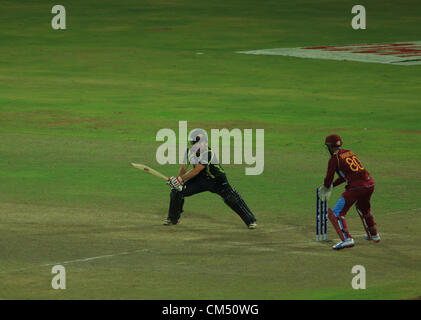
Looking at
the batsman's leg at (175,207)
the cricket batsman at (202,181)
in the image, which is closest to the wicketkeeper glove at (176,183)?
the cricket batsman at (202,181)

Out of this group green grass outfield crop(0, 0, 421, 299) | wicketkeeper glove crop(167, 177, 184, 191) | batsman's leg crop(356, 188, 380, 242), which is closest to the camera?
green grass outfield crop(0, 0, 421, 299)

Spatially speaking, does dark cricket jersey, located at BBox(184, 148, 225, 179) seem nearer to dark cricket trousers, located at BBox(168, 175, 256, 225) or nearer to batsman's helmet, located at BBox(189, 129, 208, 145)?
dark cricket trousers, located at BBox(168, 175, 256, 225)

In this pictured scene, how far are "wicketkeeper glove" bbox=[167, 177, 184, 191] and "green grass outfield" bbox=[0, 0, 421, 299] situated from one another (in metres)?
0.75

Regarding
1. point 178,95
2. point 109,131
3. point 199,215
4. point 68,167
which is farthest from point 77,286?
point 178,95

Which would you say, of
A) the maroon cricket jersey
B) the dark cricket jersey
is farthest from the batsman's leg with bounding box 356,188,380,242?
the dark cricket jersey

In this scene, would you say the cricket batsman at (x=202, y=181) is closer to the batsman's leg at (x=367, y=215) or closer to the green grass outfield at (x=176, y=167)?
the green grass outfield at (x=176, y=167)

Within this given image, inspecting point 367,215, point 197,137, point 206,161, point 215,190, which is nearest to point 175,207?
point 215,190

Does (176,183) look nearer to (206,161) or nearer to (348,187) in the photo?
(206,161)

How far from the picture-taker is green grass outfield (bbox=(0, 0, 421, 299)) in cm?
1519

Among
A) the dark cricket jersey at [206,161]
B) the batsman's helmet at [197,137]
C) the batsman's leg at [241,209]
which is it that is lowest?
the batsman's leg at [241,209]

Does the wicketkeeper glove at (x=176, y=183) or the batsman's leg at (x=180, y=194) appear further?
the batsman's leg at (x=180, y=194)

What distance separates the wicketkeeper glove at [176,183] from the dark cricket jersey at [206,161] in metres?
0.37

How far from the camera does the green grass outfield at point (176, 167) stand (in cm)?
1519

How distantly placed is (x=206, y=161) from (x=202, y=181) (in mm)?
382
